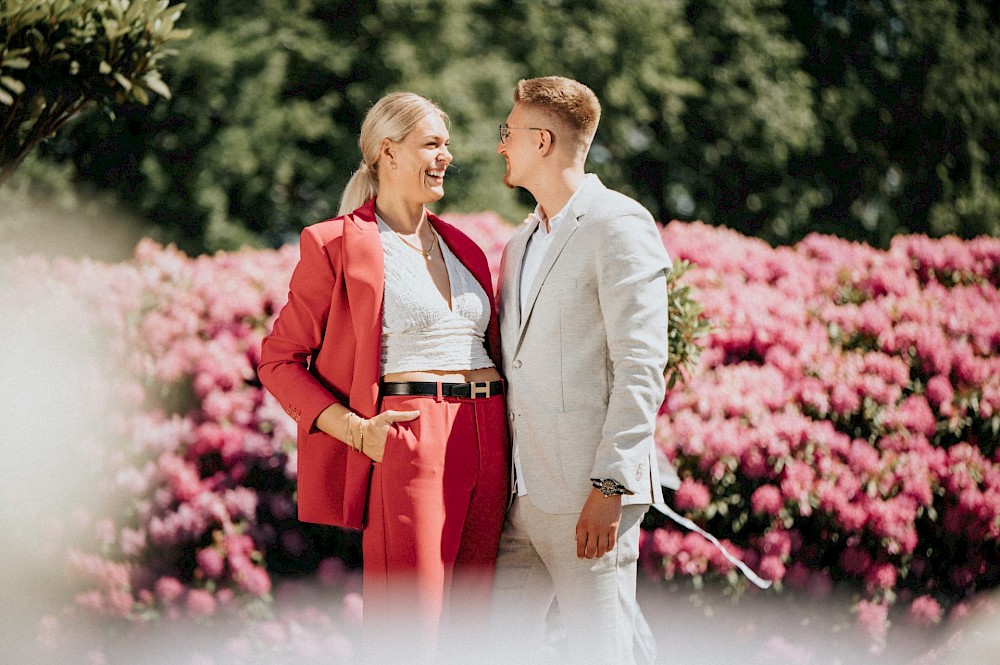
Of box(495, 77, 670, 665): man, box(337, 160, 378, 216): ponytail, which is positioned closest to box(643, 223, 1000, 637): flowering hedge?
box(495, 77, 670, 665): man

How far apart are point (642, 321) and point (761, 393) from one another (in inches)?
64.2

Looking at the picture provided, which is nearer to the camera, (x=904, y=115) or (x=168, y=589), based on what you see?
(x=168, y=589)

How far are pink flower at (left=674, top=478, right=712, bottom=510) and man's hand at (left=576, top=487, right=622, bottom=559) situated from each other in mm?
1242

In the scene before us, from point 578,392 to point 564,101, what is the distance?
78 cm

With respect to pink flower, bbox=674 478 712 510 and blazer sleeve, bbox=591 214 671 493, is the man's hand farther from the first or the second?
pink flower, bbox=674 478 712 510

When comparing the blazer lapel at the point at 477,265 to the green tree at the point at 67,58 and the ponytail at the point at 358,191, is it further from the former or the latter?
the green tree at the point at 67,58

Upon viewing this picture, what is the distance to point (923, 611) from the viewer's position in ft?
12.2

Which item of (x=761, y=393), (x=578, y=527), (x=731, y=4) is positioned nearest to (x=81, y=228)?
(x=731, y=4)

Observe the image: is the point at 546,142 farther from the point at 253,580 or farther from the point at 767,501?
the point at 253,580

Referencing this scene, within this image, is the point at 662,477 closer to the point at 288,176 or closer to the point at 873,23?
the point at 288,176

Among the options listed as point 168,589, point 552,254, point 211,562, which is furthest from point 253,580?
point 552,254

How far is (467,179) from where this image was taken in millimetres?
9867

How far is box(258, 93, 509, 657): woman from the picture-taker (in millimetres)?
2457

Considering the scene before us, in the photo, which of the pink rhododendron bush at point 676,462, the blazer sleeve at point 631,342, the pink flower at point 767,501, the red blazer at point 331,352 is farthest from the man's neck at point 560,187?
the pink flower at point 767,501
